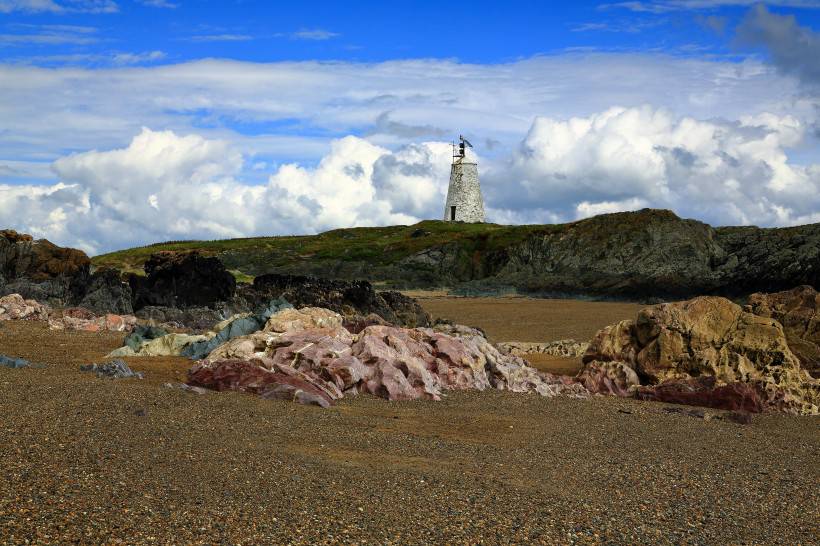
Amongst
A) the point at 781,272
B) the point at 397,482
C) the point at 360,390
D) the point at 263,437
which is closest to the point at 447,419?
the point at 360,390

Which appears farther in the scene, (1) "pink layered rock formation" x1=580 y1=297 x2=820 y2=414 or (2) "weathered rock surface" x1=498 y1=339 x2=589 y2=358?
(2) "weathered rock surface" x1=498 y1=339 x2=589 y2=358

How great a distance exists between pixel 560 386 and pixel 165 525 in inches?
381

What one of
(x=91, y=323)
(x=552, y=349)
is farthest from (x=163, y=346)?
(x=552, y=349)

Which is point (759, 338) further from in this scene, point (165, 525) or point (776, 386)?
point (165, 525)

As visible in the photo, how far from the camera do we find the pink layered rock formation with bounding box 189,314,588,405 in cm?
1248

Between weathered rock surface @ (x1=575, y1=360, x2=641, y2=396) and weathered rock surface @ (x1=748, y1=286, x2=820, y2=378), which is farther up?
weathered rock surface @ (x1=748, y1=286, x2=820, y2=378)

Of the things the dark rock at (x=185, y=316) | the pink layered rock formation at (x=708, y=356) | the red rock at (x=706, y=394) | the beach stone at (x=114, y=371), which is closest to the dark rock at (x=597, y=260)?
the dark rock at (x=185, y=316)

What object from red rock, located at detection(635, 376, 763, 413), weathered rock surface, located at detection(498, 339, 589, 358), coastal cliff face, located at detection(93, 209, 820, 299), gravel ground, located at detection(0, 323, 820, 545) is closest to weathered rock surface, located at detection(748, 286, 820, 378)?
red rock, located at detection(635, 376, 763, 413)

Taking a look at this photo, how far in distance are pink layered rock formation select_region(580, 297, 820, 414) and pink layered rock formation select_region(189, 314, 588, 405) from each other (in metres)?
1.54

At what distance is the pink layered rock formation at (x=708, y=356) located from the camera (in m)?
14.1

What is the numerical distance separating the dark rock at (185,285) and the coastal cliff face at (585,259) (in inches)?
900

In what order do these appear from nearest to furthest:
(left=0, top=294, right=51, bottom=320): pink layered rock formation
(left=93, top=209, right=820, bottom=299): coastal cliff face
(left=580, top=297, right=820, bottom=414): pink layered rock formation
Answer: (left=580, top=297, right=820, bottom=414): pink layered rock formation → (left=0, top=294, right=51, bottom=320): pink layered rock formation → (left=93, top=209, right=820, bottom=299): coastal cliff face

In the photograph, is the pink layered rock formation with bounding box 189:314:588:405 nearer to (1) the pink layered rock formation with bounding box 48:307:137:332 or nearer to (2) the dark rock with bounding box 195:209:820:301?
(1) the pink layered rock formation with bounding box 48:307:137:332

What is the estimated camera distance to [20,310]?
25.4 meters
